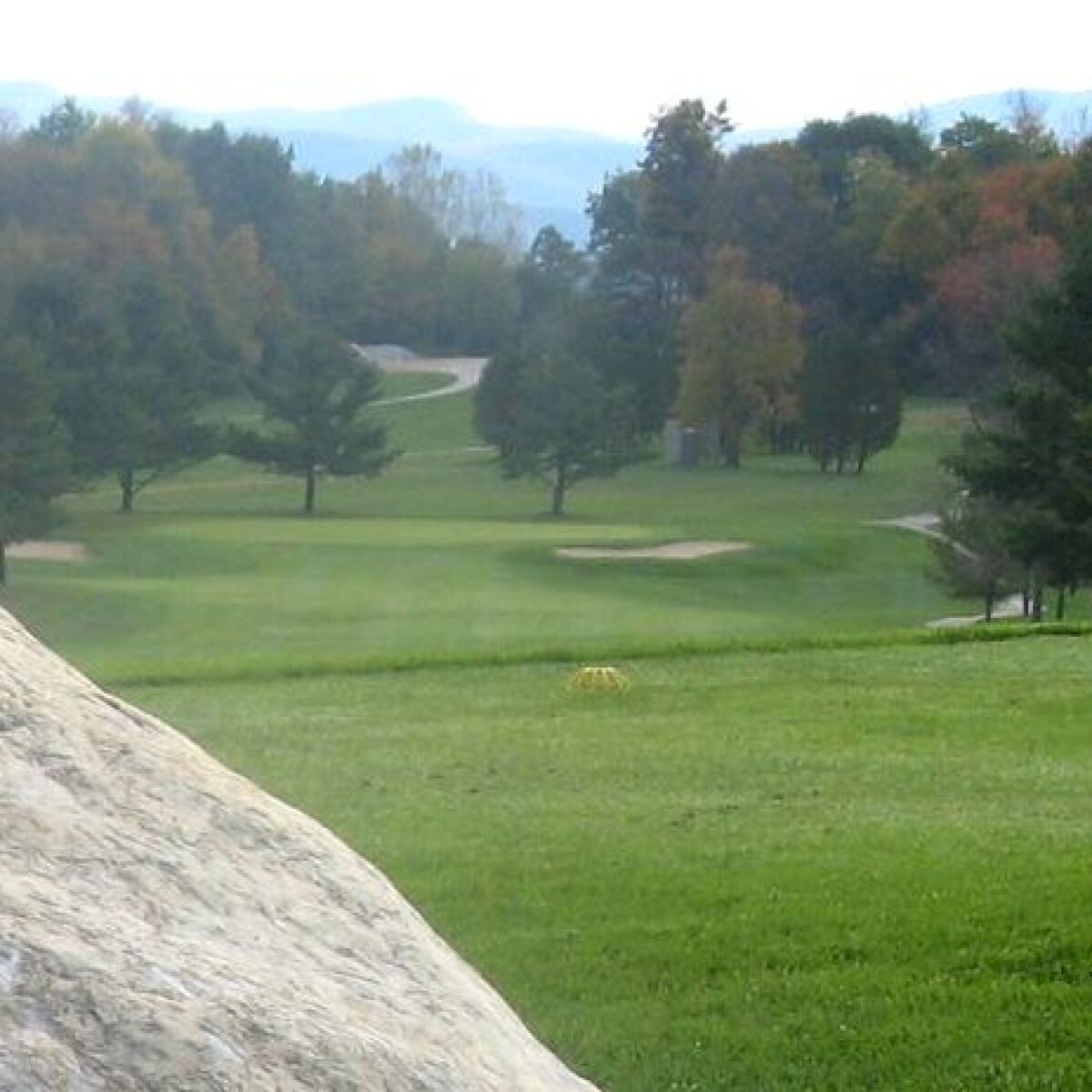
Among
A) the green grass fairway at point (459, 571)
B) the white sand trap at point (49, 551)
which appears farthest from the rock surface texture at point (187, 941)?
the white sand trap at point (49, 551)

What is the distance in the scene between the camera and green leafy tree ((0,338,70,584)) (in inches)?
1743

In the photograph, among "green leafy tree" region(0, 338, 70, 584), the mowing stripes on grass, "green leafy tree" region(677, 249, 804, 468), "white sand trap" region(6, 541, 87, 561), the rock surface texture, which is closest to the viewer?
the rock surface texture

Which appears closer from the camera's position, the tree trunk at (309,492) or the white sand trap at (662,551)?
the white sand trap at (662,551)

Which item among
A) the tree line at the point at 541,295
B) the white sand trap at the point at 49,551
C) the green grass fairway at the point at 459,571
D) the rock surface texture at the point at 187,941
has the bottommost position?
the white sand trap at the point at 49,551

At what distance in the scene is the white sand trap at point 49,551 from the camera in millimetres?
44500

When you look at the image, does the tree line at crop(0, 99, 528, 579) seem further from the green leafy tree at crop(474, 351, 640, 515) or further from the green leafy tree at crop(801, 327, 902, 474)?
the green leafy tree at crop(801, 327, 902, 474)

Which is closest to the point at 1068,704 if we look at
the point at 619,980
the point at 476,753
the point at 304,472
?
the point at 476,753

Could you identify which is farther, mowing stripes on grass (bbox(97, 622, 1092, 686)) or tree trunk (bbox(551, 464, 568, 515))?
tree trunk (bbox(551, 464, 568, 515))

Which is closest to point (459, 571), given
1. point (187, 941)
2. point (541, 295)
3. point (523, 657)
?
point (523, 657)

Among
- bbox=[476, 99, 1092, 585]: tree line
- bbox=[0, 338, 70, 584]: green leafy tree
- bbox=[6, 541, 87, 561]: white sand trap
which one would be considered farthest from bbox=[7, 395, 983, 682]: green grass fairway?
bbox=[476, 99, 1092, 585]: tree line

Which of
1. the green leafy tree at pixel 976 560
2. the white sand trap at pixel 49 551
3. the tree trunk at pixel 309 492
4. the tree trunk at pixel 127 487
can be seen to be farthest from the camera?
the tree trunk at pixel 309 492

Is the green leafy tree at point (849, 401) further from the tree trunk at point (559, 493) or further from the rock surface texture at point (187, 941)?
the rock surface texture at point (187, 941)

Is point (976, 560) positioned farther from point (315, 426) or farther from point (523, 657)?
point (315, 426)

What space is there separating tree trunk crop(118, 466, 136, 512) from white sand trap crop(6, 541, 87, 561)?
8704 millimetres
